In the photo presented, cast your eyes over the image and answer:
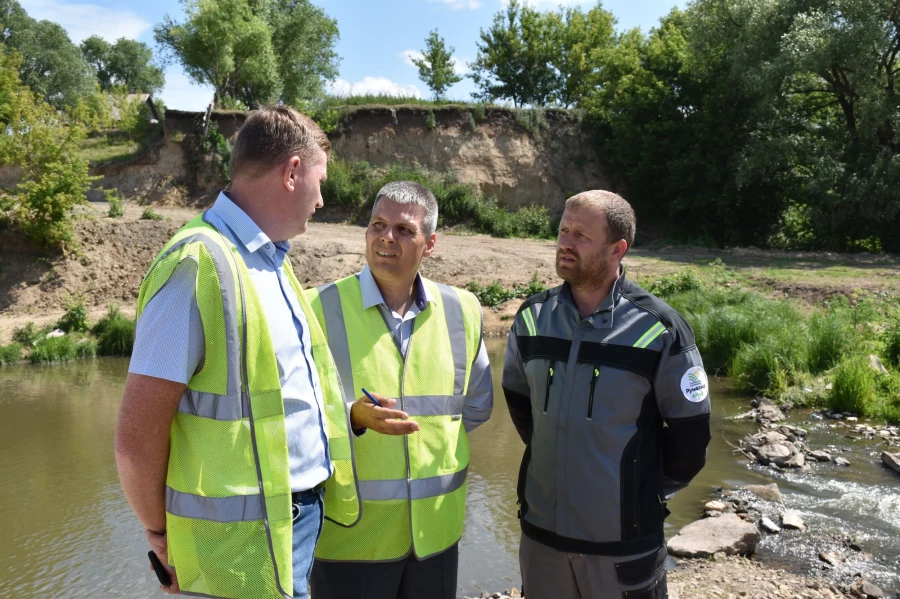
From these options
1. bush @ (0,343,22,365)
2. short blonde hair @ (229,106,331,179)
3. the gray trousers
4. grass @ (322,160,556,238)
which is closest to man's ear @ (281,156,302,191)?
short blonde hair @ (229,106,331,179)

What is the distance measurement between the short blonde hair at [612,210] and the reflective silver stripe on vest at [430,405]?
89 cm

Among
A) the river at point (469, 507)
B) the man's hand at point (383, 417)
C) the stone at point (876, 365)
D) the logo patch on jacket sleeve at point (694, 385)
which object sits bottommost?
the river at point (469, 507)

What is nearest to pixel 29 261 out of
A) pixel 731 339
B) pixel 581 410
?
pixel 731 339

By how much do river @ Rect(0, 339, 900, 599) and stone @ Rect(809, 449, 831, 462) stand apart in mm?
131

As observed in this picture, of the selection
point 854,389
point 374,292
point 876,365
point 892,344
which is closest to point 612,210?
point 374,292

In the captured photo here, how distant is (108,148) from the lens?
89.6 ft

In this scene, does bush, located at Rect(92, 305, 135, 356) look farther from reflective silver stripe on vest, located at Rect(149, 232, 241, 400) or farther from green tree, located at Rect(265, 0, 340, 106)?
green tree, located at Rect(265, 0, 340, 106)

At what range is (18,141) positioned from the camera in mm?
17062

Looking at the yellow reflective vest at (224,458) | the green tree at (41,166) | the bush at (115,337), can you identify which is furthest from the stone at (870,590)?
the green tree at (41,166)

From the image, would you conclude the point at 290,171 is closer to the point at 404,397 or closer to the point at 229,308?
the point at 229,308

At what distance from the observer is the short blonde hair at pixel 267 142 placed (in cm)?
212

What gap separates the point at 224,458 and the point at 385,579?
1.00m

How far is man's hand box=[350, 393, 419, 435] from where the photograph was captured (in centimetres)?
243

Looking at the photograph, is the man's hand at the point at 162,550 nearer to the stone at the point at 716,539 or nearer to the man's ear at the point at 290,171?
the man's ear at the point at 290,171
